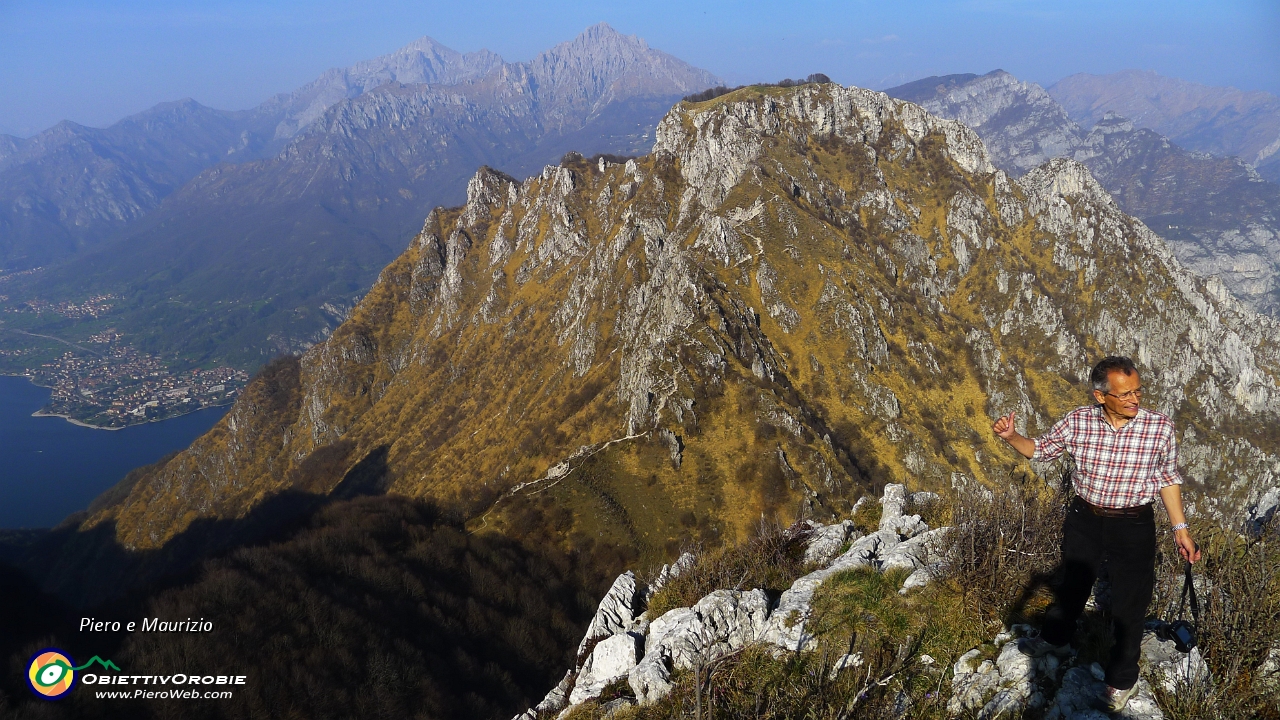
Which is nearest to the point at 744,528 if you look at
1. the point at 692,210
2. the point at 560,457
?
the point at 560,457

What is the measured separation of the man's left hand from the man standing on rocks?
1cm

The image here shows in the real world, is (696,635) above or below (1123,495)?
below

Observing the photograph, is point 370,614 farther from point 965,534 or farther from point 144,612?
point 965,534

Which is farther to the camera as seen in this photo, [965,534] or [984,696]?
[965,534]

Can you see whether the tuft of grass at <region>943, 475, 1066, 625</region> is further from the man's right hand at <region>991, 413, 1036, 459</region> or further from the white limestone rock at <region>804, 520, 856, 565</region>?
the white limestone rock at <region>804, 520, 856, 565</region>

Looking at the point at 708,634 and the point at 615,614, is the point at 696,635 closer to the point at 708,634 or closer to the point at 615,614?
the point at 708,634

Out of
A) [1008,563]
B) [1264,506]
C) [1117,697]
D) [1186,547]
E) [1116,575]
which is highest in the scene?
[1186,547]

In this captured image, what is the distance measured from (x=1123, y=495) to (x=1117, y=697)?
108 inches

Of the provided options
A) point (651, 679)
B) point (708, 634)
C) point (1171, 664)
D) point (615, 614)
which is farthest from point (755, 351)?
point (1171, 664)

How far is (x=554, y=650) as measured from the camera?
5488cm

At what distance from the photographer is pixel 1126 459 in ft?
25.3

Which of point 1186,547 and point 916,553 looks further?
point 916,553

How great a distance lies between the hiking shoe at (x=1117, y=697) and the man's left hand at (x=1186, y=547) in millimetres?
2039

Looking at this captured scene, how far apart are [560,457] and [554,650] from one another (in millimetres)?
55218
